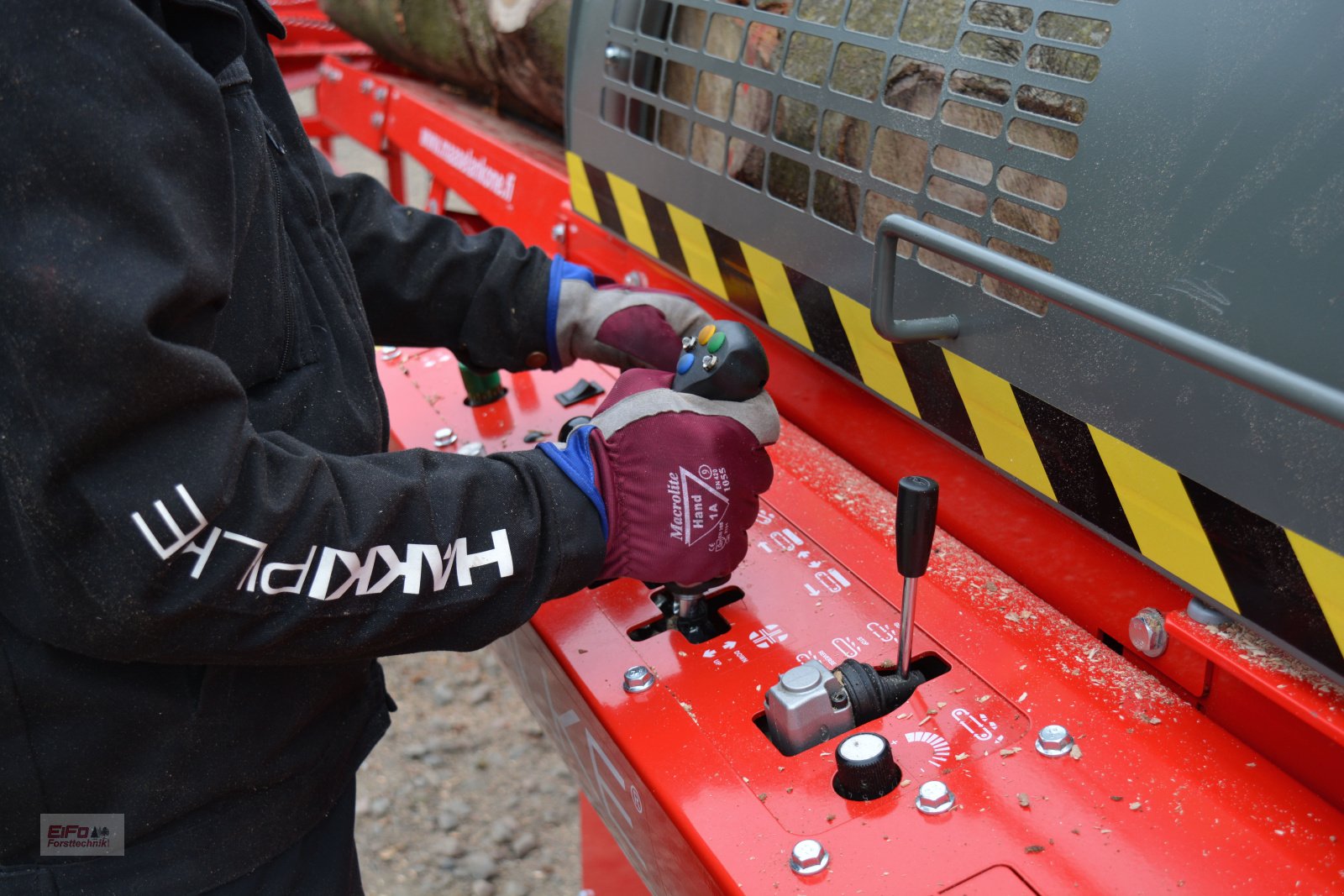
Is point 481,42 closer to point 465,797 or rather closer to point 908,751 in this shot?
point 465,797

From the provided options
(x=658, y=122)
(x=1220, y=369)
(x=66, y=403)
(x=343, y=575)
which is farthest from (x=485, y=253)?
(x=1220, y=369)

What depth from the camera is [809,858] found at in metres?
0.91

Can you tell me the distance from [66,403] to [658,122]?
3.36 feet

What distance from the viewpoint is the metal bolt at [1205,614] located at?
99 cm

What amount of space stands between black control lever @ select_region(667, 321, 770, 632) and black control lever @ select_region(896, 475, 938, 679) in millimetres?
251

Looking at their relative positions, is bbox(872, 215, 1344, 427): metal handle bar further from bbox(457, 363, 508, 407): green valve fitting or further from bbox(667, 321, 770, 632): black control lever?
bbox(457, 363, 508, 407): green valve fitting

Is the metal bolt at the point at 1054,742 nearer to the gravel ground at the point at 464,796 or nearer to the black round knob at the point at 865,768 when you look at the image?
the black round knob at the point at 865,768

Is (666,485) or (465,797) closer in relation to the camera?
(666,485)

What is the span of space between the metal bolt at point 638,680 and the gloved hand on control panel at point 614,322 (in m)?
0.51

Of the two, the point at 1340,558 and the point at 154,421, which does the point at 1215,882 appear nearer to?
the point at 1340,558

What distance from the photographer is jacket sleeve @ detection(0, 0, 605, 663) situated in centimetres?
82

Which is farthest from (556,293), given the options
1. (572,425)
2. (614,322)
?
(572,425)

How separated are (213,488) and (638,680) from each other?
458mm

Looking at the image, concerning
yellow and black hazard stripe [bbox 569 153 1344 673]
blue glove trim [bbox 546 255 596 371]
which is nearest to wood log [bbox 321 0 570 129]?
blue glove trim [bbox 546 255 596 371]
